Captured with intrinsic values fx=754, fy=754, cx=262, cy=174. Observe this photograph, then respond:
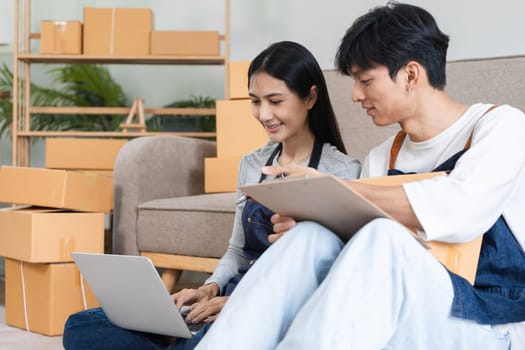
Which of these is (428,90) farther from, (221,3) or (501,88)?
(221,3)

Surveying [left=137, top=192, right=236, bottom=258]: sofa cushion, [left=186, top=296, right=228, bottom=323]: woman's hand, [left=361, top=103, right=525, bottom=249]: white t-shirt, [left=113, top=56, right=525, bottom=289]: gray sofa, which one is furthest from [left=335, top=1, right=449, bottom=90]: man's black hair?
[left=137, top=192, right=236, bottom=258]: sofa cushion

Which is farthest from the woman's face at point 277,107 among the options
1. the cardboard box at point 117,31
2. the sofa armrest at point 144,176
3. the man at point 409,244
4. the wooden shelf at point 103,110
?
the wooden shelf at point 103,110

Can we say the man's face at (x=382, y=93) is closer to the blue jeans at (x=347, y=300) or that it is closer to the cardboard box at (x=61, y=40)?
the blue jeans at (x=347, y=300)

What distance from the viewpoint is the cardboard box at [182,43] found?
3.15m

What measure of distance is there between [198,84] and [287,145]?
223 centimetres

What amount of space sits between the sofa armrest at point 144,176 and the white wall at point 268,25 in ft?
3.20

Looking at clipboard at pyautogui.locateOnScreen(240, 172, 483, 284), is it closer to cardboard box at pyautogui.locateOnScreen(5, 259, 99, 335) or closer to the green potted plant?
cardboard box at pyautogui.locateOnScreen(5, 259, 99, 335)

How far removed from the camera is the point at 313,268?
3.24 feet

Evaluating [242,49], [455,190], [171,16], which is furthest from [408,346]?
[171,16]

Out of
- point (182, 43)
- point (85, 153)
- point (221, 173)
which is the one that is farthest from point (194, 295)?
point (182, 43)

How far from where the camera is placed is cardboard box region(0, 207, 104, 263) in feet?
6.67

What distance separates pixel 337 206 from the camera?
0.97m

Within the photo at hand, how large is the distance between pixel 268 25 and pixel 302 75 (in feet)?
6.96

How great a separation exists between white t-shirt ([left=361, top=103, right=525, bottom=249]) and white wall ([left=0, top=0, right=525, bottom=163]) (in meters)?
2.04
